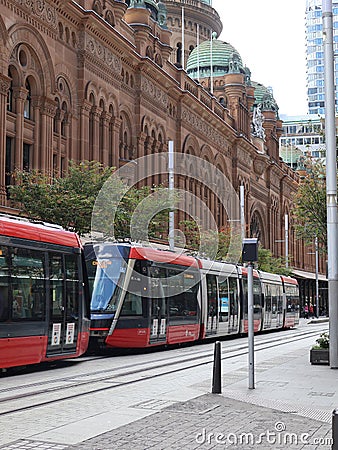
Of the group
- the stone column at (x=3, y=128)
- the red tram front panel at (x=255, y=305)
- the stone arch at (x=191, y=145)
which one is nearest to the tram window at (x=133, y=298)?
the stone column at (x=3, y=128)

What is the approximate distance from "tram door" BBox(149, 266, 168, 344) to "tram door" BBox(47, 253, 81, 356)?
4987mm

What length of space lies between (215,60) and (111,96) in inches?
1479

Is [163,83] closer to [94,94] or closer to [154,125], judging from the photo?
[154,125]

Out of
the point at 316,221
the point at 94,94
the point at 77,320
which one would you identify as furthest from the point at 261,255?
the point at 77,320

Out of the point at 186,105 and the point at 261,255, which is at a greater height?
the point at 186,105

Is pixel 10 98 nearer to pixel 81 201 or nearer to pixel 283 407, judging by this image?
pixel 81 201

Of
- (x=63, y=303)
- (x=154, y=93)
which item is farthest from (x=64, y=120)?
(x=63, y=303)

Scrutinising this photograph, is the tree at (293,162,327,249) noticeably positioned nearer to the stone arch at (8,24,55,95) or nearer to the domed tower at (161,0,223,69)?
the stone arch at (8,24,55,95)

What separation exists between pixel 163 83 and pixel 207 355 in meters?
34.3

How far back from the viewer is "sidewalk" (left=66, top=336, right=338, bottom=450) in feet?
30.5

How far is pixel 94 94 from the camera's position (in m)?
43.5

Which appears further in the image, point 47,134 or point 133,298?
point 47,134

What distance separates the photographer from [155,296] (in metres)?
24.3

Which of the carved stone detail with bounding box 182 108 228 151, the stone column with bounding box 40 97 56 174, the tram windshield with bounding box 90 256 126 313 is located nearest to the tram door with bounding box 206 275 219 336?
the tram windshield with bounding box 90 256 126 313
